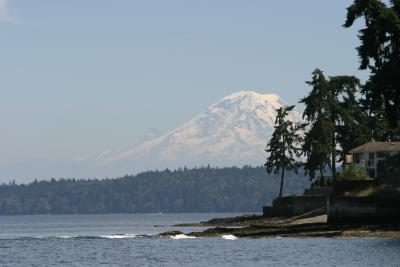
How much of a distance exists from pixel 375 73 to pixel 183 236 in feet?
113

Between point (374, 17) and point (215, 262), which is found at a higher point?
point (374, 17)

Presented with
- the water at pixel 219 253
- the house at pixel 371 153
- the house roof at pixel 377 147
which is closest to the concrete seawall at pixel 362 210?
the water at pixel 219 253

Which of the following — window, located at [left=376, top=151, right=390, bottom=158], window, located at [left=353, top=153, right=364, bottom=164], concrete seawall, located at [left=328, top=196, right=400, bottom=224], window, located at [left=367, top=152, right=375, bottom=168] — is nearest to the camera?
concrete seawall, located at [left=328, top=196, right=400, bottom=224]

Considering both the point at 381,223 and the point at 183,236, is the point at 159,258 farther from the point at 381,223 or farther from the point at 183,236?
the point at 183,236

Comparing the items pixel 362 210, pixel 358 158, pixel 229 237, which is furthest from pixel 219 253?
pixel 358 158

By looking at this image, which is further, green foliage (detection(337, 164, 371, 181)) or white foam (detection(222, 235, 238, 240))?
green foliage (detection(337, 164, 371, 181))

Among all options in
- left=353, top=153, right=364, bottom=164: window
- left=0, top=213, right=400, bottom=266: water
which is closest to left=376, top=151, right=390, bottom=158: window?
left=353, top=153, right=364, bottom=164: window

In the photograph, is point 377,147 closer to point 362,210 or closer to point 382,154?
point 382,154

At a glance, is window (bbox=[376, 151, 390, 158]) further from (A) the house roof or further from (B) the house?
(A) the house roof

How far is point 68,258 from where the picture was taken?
10306 centimetres

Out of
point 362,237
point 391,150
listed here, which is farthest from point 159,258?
point 391,150

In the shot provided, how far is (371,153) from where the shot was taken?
541ft

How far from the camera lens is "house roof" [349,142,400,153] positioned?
162 metres

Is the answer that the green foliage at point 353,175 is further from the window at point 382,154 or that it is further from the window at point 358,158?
the window at point 358,158
